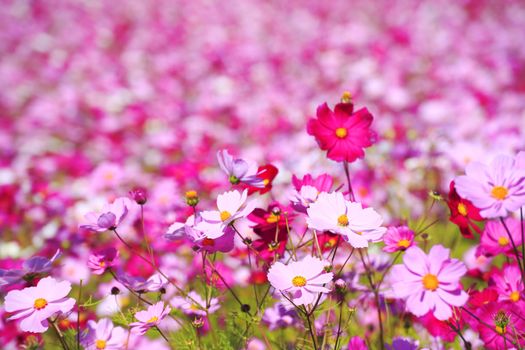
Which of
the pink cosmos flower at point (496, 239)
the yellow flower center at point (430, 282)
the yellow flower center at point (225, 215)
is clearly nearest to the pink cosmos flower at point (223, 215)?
the yellow flower center at point (225, 215)

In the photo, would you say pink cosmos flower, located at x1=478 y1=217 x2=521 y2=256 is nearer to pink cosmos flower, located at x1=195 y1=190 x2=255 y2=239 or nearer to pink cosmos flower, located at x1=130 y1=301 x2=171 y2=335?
pink cosmos flower, located at x1=195 y1=190 x2=255 y2=239

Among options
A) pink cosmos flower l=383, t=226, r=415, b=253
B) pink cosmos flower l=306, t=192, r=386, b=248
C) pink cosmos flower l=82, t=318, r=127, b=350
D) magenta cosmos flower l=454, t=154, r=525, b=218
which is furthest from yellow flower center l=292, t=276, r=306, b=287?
pink cosmos flower l=82, t=318, r=127, b=350

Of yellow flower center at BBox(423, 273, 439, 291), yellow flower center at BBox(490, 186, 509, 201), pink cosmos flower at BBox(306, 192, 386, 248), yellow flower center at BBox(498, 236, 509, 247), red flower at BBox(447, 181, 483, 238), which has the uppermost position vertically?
yellow flower center at BBox(490, 186, 509, 201)

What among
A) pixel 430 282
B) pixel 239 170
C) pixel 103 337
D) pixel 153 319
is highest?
pixel 239 170

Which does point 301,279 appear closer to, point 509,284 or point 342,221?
point 342,221

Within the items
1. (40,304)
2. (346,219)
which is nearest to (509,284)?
(346,219)

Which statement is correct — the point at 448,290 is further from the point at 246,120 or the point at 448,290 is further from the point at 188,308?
the point at 246,120
